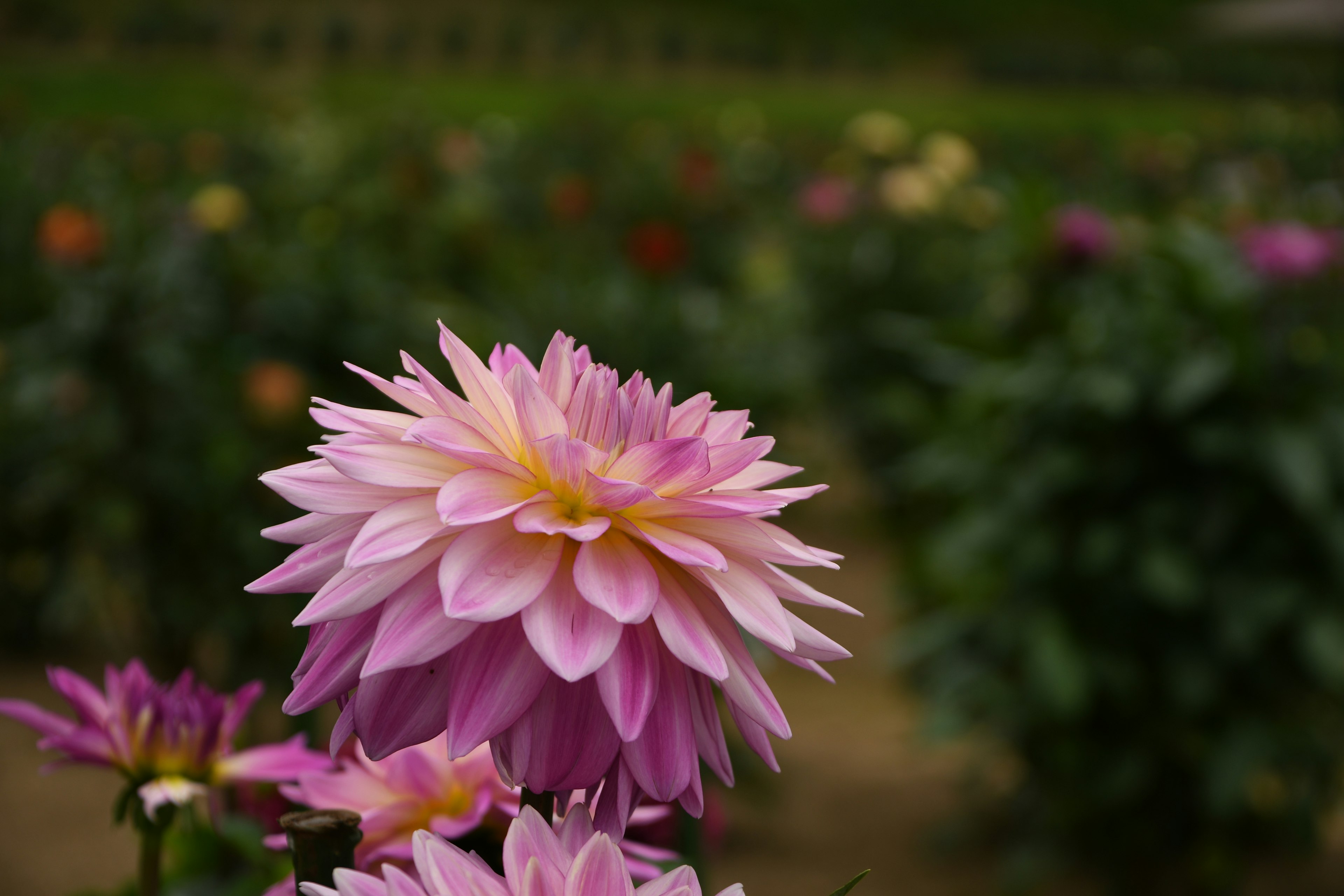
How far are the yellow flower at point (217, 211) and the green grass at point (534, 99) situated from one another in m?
4.00

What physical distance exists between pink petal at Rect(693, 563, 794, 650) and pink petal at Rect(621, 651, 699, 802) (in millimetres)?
33

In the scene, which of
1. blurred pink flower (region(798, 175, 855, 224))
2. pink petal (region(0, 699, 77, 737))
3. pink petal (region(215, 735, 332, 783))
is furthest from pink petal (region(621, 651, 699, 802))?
blurred pink flower (region(798, 175, 855, 224))

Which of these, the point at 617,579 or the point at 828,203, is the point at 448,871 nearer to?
the point at 617,579

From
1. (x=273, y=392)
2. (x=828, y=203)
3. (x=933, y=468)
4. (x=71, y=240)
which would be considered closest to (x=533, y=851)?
(x=273, y=392)

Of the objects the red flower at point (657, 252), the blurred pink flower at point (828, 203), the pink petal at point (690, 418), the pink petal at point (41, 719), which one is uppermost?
the pink petal at point (690, 418)

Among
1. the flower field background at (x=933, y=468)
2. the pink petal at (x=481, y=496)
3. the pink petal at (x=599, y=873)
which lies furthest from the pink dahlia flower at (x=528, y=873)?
the flower field background at (x=933, y=468)

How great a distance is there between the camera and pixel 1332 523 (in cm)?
227

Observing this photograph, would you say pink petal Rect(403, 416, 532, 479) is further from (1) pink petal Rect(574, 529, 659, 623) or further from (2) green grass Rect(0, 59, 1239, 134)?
(2) green grass Rect(0, 59, 1239, 134)

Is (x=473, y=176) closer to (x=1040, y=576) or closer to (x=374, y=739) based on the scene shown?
(x=1040, y=576)

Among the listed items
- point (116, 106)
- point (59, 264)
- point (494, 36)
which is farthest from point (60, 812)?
point (494, 36)

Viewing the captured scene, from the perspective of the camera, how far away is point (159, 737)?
60 centimetres

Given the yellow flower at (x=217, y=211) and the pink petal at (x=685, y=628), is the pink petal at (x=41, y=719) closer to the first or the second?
the pink petal at (x=685, y=628)

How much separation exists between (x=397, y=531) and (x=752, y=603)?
126 mm

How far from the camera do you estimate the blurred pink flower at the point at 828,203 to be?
5.75 metres
